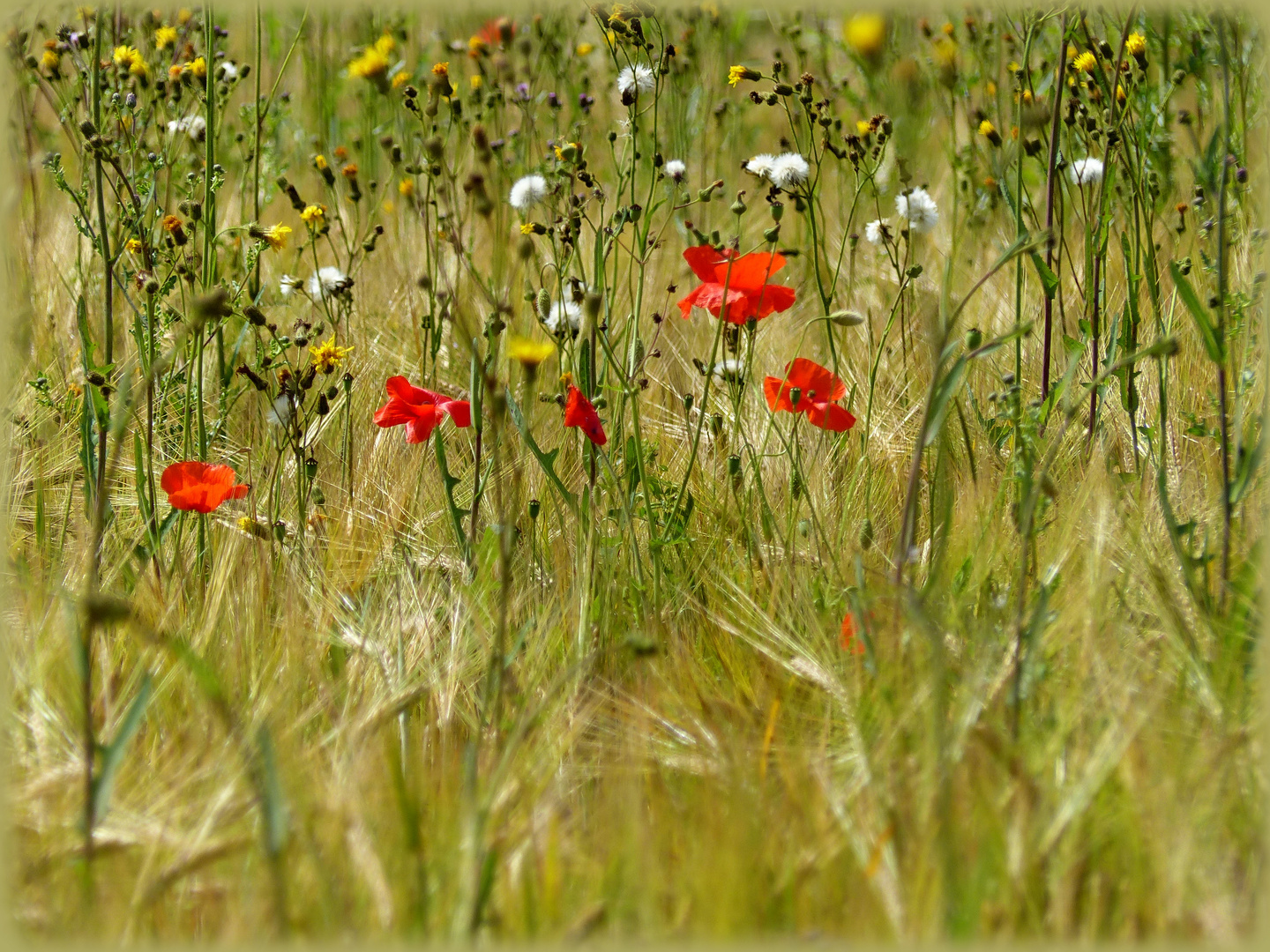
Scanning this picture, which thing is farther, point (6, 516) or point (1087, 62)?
point (1087, 62)

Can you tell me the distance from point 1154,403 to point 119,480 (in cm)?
202

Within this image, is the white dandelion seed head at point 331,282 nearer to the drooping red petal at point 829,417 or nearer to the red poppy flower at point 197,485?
the red poppy flower at point 197,485

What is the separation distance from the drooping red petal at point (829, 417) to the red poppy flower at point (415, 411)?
0.56 meters

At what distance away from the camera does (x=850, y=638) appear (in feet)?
4.87

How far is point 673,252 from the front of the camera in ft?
11.4

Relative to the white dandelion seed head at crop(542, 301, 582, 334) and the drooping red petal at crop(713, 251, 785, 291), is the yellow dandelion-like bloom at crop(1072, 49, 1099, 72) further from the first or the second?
the white dandelion seed head at crop(542, 301, 582, 334)

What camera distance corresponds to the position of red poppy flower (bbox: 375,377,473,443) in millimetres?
1724

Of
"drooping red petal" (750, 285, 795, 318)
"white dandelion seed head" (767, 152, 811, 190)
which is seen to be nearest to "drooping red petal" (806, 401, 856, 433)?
"drooping red petal" (750, 285, 795, 318)

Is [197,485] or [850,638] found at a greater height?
[197,485]

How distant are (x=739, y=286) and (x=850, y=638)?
0.62 metres

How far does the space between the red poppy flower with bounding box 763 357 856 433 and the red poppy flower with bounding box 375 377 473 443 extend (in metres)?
0.51

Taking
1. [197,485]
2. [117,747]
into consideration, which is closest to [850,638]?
[117,747]

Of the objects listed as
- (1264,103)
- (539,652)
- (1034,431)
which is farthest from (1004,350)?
(539,652)

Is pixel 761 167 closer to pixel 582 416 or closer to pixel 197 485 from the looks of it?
pixel 582 416
